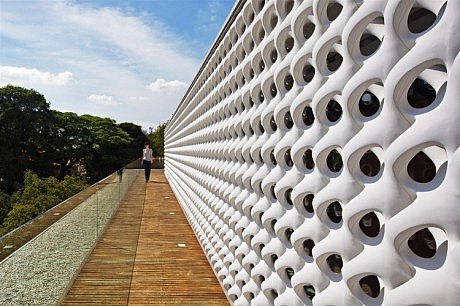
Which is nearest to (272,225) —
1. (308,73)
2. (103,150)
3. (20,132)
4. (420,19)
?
(308,73)

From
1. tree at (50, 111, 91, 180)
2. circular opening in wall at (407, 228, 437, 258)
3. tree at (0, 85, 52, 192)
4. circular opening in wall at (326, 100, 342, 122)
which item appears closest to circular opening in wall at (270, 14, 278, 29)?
circular opening in wall at (326, 100, 342, 122)

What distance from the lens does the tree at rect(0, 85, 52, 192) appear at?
2861 centimetres

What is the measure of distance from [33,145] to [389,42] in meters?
33.3

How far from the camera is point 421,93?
1.24 metres

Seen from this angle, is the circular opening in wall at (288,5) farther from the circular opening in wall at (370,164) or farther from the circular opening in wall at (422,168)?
the circular opening in wall at (422,168)

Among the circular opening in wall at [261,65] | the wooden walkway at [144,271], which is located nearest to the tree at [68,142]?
the wooden walkway at [144,271]

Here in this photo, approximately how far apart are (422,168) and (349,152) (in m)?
0.30

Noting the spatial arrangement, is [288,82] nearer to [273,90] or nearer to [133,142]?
[273,90]

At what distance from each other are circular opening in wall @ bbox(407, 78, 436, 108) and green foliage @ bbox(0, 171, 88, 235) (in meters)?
21.8

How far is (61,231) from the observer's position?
8.89 ft

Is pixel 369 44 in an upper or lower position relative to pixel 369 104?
upper

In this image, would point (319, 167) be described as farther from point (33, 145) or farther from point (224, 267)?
point (33, 145)

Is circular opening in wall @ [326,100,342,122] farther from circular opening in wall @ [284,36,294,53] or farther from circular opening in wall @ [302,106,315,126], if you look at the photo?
circular opening in wall @ [284,36,294,53]

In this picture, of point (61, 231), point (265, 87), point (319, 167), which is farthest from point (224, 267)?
point (319, 167)
